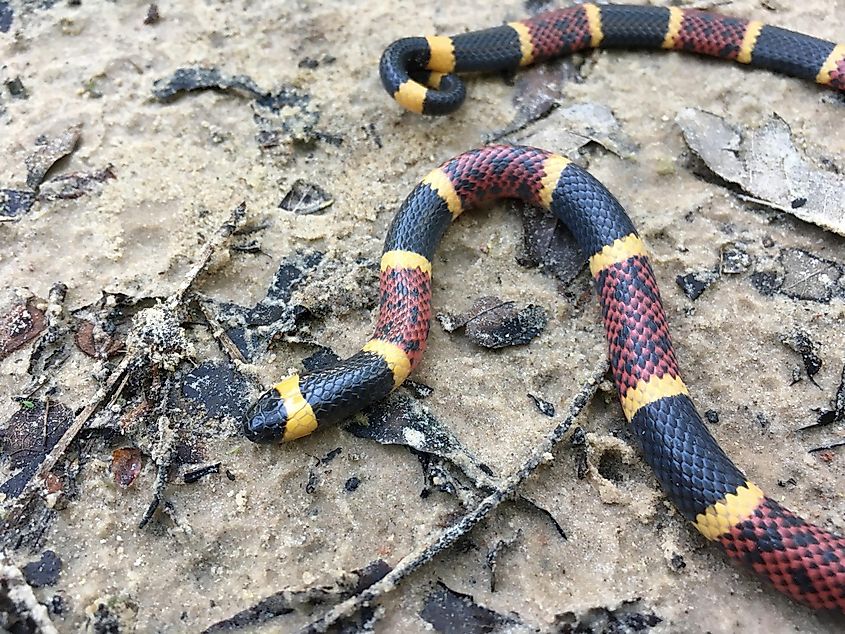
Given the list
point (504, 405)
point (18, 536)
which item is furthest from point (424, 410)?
point (18, 536)

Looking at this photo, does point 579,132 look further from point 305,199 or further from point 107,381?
point 107,381

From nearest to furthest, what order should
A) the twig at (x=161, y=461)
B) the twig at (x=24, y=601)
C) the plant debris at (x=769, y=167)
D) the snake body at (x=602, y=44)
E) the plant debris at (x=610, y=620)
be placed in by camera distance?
the twig at (x=24, y=601) → the plant debris at (x=610, y=620) → the twig at (x=161, y=461) → the plant debris at (x=769, y=167) → the snake body at (x=602, y=44)

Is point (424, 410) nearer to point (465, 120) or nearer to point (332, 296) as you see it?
point (332, 296)

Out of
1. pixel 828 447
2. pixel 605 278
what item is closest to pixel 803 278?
pixel 828 447

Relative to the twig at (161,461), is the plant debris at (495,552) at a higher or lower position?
lower

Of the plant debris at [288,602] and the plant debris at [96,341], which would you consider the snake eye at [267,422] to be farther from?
the plant debris at [96,341]

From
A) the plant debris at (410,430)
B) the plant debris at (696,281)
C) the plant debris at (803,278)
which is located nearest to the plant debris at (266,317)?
the plant debris at (410,430)
